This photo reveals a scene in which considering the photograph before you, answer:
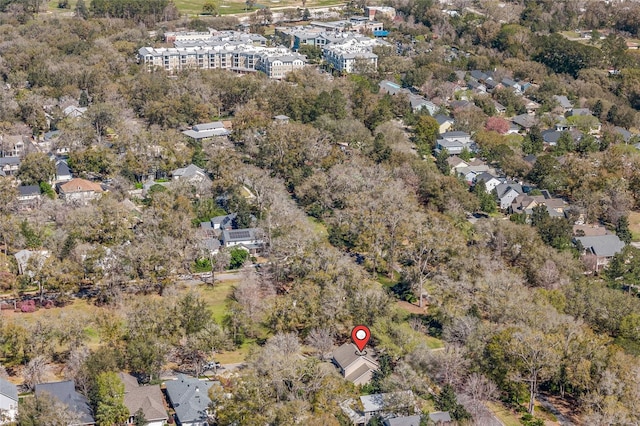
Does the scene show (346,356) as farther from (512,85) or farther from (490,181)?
(512,85)

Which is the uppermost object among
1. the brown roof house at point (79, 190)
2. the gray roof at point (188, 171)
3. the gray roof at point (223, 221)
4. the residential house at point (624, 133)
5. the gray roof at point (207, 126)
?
the residential house at point (624, 133)

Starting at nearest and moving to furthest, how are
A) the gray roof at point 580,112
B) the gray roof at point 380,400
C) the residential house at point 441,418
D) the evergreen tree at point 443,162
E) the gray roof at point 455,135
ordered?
the residential house at point 441,418
the gray roof at point 380,400
the evergreen tree at point 443,162
the gray roof at point 455,135
the gray roof at point 580,112

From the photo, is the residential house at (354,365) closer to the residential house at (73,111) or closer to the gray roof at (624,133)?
the residential house at (73,111)

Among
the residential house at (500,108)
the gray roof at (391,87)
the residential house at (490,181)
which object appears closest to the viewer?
the residential house at (490,181)

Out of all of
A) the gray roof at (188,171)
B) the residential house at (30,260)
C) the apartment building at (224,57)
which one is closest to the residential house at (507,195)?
the gray roof at (188,171)

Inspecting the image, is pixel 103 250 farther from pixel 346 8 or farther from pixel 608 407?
pixel 346 8

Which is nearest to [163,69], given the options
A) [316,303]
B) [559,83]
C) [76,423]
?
[559,83]
